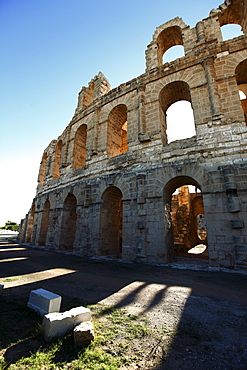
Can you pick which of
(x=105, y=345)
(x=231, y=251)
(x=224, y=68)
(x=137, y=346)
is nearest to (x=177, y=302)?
(x=137, y=346)

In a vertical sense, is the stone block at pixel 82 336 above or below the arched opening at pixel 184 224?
below

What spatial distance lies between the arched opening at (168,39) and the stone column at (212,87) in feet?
11.0

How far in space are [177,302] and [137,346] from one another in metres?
1.43

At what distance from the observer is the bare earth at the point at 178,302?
1827 millimetres

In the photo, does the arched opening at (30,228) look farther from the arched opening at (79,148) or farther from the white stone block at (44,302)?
the white stone block at (44,302)

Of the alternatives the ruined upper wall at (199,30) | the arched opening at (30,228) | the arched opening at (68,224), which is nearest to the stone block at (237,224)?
the ruined upper wall at (199,30)

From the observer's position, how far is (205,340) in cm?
206

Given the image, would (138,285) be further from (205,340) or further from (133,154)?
(133,154)

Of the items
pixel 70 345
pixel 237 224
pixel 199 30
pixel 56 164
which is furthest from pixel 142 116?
pixel 56 164

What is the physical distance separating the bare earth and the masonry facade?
6.87ft

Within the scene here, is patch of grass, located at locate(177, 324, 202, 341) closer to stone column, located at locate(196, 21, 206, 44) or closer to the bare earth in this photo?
the bare earth

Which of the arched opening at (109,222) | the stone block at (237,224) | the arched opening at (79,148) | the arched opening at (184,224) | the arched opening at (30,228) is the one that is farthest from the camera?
the arched opening at (30,228)

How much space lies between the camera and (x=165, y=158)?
7973mm

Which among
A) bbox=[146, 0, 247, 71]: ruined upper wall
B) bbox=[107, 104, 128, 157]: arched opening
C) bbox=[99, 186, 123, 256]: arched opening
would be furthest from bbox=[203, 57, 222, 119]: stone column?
bbox=[99, 186, 123, 256]: arched opening
